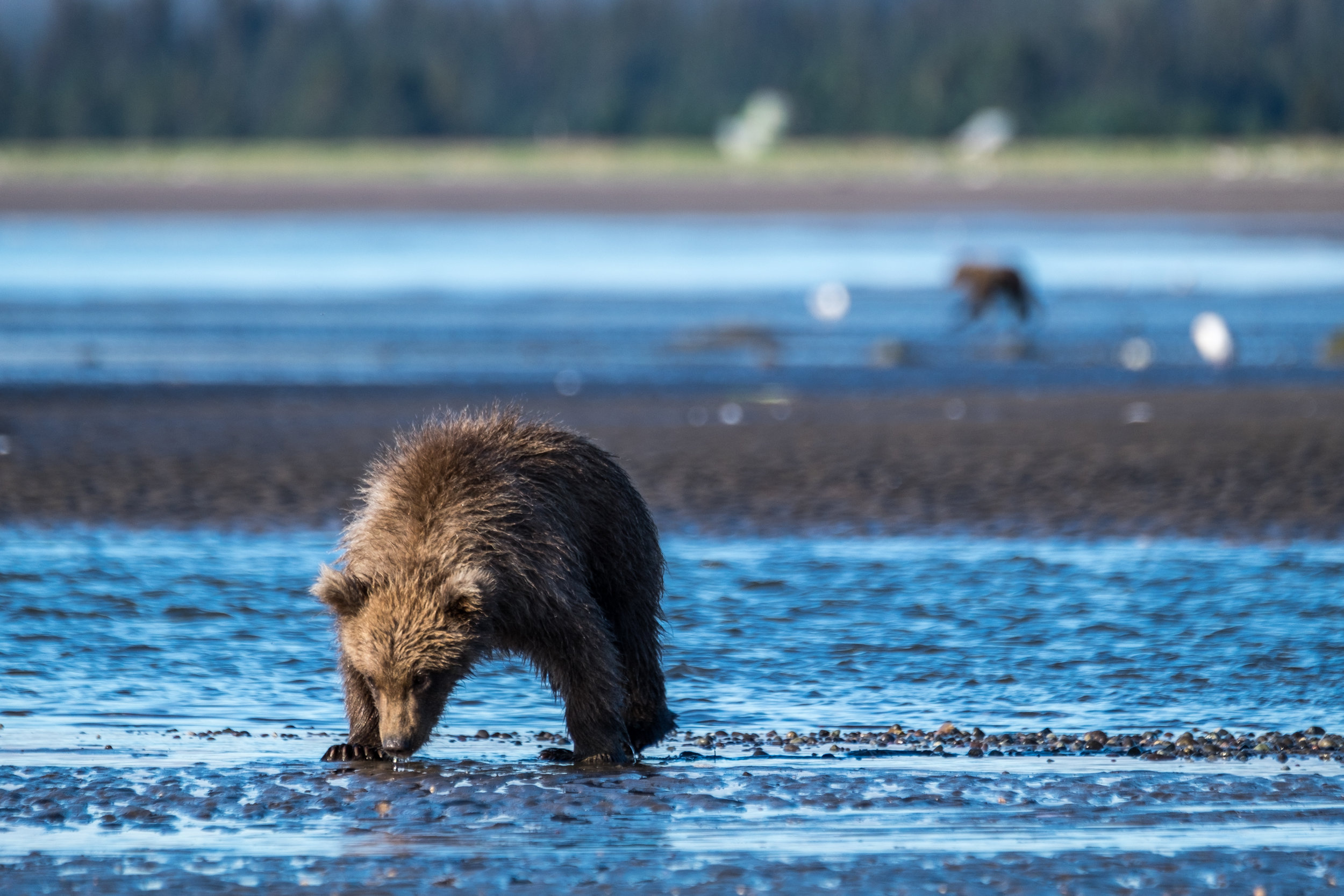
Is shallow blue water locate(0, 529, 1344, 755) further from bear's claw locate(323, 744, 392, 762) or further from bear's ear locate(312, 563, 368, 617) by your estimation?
bear's ear locate(312, 563, 368, 617)

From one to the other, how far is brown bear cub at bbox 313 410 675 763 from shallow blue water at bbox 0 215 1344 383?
35.7 feet

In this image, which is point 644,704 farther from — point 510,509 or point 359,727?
point 359,727

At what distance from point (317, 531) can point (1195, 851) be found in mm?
6549

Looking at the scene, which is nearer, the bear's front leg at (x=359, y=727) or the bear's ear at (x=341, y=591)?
the bear's ear at (x=341, y=591)

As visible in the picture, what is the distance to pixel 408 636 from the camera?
6164 millimetres

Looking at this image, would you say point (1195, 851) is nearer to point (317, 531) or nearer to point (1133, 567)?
point (1133, 567)

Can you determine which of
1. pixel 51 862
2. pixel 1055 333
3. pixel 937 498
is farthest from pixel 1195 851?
pixel 1055 333

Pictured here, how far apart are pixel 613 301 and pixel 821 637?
1820 cm

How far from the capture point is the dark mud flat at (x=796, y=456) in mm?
11172

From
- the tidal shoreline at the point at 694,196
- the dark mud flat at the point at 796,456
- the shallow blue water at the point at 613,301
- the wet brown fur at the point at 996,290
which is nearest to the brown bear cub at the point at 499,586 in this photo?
the dark mud flat at the point at 796,456

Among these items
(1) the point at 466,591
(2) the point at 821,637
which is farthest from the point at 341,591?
(2) the point at 821,637

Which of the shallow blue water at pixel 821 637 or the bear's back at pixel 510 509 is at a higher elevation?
the bear's back at pixel 510 509

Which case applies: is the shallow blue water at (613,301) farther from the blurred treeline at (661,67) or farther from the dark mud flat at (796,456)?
the blurred treeline at (661,67)

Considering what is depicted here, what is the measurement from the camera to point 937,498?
11633mm
